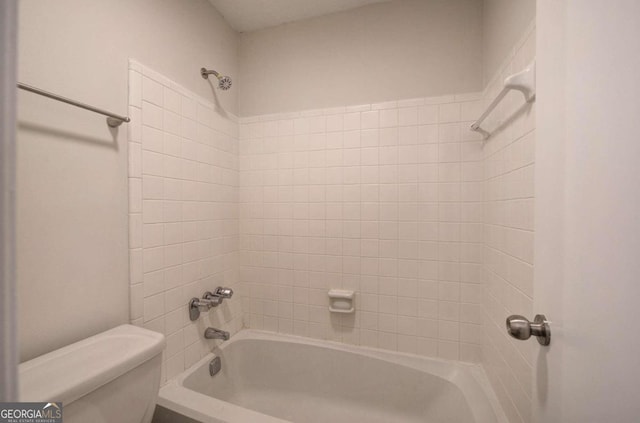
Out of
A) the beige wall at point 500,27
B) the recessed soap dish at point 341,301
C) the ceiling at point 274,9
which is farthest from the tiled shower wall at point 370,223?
the ceiling at point 274,9

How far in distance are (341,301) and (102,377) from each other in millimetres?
1132

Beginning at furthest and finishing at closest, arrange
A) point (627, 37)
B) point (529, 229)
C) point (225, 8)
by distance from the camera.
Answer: point (225, 8) < point (529, 229) < point (627, 37)

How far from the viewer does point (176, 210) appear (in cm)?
125

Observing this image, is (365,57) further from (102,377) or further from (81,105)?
(102,377)

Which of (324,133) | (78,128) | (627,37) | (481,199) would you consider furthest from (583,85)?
(78,128)

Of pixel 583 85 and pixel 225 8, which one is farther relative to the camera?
pixel 225 8

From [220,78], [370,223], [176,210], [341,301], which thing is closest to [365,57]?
[220,78]

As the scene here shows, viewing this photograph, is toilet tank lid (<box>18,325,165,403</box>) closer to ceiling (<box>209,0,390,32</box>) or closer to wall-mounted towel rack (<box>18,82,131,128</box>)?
wall-mounted towel rack (<box>18,82,131,128</box>)

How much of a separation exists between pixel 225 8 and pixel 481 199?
Answer: 191cm

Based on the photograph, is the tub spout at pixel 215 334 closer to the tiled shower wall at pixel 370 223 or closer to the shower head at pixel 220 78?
the tiled shower wall at pixel 370 223

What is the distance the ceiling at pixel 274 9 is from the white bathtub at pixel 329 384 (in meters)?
2.11

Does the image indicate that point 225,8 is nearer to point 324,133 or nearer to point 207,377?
point 324,133

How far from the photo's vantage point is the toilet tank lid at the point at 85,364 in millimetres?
634

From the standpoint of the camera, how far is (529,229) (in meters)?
0.83
